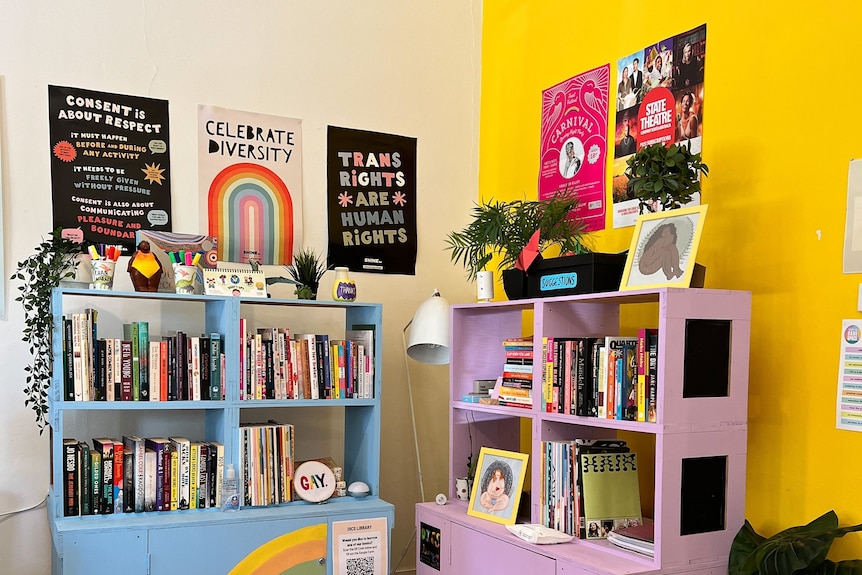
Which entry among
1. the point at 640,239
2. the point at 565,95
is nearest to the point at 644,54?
the point at 565,95

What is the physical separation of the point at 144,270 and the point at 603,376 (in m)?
1.57

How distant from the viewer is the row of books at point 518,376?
2838mm

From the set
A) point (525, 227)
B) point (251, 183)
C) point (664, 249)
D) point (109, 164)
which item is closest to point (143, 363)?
point (109, 164)

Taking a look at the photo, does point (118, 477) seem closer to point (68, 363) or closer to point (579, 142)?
point (68, 363)

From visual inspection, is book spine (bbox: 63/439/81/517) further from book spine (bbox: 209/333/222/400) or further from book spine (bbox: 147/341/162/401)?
book spine (bbox: 209/333/222/400)

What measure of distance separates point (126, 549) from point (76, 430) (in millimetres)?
692

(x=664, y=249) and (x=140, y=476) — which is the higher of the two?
(x=664, y=249)

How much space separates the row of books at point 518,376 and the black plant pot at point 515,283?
16 cm

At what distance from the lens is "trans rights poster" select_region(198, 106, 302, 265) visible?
337 cm

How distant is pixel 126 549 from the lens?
257 cm

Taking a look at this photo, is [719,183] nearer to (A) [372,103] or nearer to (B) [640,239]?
(B) [640,239]

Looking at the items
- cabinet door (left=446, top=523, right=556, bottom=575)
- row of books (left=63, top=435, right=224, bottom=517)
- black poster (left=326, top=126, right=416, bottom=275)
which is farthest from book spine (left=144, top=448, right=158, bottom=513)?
black poster (left=326, top=126, right=416, bottom=275)

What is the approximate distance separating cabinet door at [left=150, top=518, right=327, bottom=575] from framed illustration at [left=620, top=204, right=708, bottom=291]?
55.5 inches

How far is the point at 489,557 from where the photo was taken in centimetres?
267
